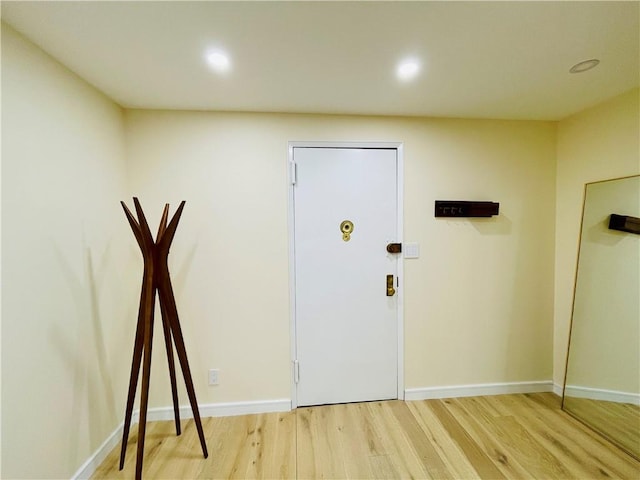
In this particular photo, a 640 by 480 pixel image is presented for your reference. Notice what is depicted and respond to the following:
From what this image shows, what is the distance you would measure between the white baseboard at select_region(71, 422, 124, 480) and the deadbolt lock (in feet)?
6.38

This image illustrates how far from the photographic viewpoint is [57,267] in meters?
1.30

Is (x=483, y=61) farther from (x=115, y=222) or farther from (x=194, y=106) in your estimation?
(x=115, y=222)

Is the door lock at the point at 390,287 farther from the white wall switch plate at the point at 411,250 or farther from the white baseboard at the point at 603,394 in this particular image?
the white baseboard at the point at 603,394

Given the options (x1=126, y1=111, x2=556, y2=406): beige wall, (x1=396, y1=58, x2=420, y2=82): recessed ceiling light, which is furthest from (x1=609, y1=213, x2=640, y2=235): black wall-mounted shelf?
(x1=396, y1=58, x2=420, y2=82): recessed ceiling light

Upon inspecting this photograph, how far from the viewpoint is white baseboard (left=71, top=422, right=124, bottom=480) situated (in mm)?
1431

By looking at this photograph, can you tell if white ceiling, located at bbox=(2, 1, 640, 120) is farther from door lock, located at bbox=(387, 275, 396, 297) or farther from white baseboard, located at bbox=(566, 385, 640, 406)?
white baseboard, located at bbox=(566, 385, 640, 406)

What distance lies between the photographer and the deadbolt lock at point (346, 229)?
2023 mm

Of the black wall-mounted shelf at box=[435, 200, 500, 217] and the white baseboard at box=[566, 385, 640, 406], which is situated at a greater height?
the black wall-mounted shelf at box=[435, 200, 500, 217]

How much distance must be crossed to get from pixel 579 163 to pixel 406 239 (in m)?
1.39

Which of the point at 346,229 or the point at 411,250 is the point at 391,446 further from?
the point at 346,229

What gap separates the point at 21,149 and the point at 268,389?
1.94 meters

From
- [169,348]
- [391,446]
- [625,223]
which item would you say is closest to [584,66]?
[625,223]

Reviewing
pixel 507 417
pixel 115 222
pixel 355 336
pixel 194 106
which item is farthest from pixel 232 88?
pixel 507 417

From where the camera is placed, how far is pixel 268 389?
6.60 feet
